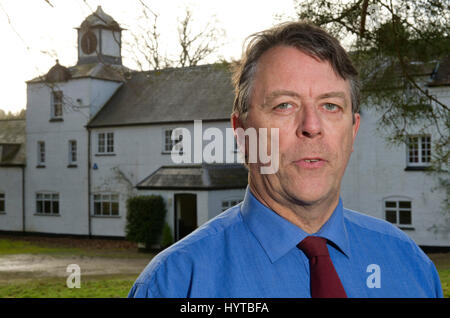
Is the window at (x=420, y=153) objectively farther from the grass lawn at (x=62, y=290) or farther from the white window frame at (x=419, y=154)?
the grass lawn at (x=62, y=290)

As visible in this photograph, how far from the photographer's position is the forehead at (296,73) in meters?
1.83

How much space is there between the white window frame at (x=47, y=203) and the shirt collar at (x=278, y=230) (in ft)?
105

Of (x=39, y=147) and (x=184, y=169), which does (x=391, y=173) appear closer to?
(x=184, y=169)

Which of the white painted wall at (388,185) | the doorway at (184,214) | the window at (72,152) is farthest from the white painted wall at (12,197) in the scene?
the white painted wall at (388,185)

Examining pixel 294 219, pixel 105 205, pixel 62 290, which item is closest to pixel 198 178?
pixel 105 205

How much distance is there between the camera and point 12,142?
1412 inches

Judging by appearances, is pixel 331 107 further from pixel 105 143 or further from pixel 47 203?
pixel 47 203

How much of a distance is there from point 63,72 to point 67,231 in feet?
29.4

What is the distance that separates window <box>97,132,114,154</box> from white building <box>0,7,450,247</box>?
0.06 m

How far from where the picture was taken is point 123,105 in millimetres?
30625

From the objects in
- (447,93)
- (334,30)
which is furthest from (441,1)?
(447,93)

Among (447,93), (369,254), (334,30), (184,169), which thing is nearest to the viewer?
(369,254)

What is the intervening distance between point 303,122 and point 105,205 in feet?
95.8

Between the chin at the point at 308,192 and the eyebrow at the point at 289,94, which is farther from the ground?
the eyebrow at the point at 289,94
